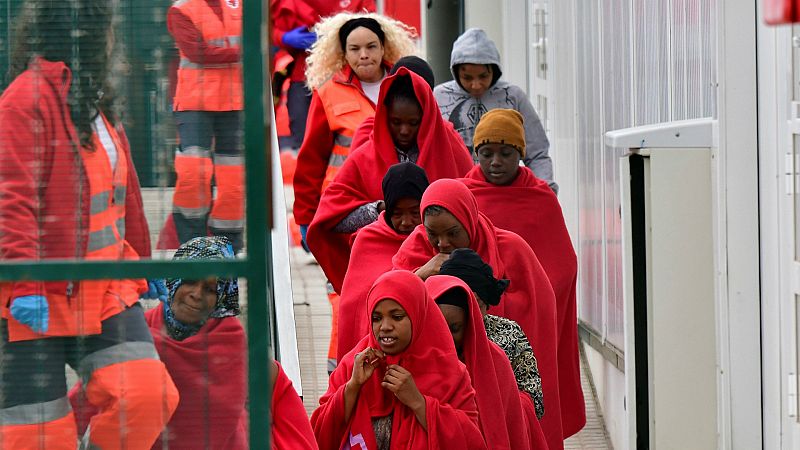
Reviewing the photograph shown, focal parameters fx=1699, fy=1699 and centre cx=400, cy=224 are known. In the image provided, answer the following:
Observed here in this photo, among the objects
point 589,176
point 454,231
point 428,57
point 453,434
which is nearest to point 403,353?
→ point 453,434

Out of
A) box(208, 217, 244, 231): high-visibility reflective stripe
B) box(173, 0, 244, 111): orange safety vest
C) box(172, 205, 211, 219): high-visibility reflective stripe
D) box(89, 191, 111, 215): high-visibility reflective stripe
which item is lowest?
box(208, 217, 244, 231): high-visibility reflective stripe

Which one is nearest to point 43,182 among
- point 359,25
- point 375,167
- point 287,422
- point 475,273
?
point 287,422

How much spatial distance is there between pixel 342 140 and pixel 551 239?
1.64 meters

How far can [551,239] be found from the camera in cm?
755

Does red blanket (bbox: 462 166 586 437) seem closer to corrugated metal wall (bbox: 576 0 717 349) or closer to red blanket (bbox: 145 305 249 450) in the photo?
corrugated metal wall (bbox: 576 0 717 349)

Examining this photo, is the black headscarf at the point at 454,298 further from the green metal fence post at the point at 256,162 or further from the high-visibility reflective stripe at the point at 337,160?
the high-visibility reflective stripe at the point at 337,160

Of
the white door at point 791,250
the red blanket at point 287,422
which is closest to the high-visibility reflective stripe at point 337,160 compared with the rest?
the white door at point 791,250

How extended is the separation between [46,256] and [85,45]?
432 mm

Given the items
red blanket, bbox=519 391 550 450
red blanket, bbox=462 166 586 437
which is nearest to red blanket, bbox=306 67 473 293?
red blanket, bbox=462 166 586 437

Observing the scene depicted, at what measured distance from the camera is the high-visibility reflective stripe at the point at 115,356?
11.5ft

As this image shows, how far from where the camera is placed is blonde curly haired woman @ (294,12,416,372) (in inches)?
344

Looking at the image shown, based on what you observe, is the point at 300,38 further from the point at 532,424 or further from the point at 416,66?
the point at 532,424

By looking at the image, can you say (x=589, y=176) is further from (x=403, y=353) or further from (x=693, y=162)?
(x=403, y=353)

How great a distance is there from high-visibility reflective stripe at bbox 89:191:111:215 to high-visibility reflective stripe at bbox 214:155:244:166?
24cm
